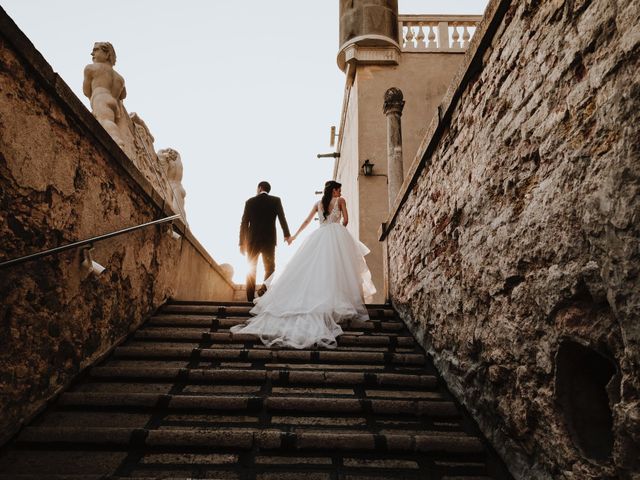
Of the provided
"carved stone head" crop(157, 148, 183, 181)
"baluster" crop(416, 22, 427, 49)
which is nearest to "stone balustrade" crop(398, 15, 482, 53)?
"baluster" crop(416, 22, 427, 49)

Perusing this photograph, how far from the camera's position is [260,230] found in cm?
579

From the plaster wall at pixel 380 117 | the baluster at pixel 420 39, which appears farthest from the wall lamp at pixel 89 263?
the baluster at pixel 420 39

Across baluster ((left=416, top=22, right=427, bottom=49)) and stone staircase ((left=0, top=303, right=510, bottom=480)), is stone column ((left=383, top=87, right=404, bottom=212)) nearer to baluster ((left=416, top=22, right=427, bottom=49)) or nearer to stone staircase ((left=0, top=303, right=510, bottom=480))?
stone staircase ((left=0, top=303, right=510, bottom=480))

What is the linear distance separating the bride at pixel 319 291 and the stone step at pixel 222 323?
0.36 ft

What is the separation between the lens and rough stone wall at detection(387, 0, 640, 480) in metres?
→ 1.41

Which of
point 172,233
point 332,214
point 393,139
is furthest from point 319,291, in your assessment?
point 393,139

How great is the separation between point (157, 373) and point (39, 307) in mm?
931

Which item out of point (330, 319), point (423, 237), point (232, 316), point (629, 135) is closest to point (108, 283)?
point (232, 316)

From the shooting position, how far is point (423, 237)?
12.2 ft

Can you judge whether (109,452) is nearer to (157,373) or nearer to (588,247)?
(157,373)

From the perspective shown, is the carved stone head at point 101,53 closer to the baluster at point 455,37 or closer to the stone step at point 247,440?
the stone step at point 247,440

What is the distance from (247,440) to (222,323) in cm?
189

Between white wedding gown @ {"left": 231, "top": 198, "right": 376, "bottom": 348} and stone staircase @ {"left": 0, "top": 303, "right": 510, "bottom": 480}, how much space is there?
19cm

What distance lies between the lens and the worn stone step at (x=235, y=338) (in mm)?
3713
